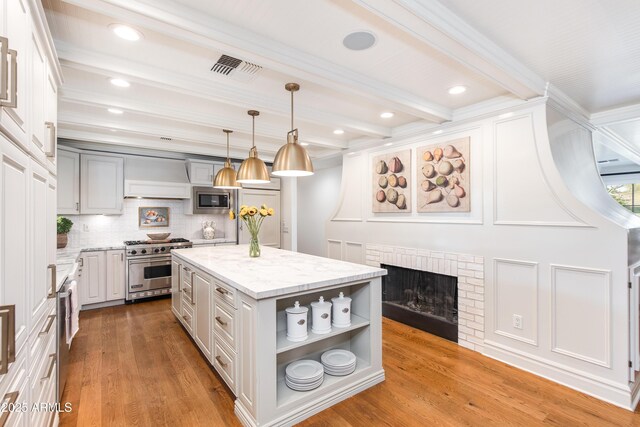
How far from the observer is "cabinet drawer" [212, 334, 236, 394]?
7.30 feet

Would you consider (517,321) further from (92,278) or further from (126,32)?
(92,278)

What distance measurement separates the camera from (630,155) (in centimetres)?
482

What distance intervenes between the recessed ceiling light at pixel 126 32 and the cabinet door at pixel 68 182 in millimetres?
3384

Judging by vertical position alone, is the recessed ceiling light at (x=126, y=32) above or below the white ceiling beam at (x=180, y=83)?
above

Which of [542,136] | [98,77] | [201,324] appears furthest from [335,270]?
[98,77]

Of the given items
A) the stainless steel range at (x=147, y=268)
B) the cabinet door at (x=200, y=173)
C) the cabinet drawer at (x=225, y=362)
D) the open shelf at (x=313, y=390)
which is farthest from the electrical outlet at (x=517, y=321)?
the cabinet door at (x=200, y=173)

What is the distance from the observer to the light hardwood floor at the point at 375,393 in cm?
210

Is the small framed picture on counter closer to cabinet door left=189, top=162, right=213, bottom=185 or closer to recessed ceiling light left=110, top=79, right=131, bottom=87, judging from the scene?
cabinet door left=189, top=162, right=213, bottom=185

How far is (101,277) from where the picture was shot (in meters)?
4.58

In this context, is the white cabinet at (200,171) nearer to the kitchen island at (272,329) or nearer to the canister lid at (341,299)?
the kitchen island at (272,329)

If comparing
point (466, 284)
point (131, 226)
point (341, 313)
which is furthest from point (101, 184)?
point (466, 284)

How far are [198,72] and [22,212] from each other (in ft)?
5.54

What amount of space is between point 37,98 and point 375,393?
9.08 feet

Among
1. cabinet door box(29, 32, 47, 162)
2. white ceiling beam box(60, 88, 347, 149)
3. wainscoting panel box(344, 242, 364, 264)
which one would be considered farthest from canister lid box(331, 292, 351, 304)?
white ceiling beam box(60, 88, 347, 149)
